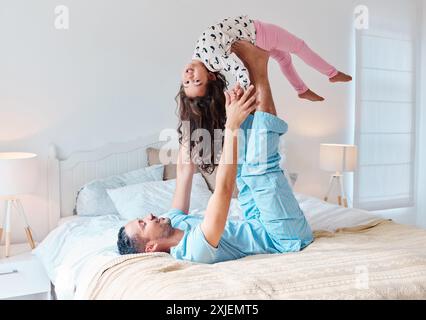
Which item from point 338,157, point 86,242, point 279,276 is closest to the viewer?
point 279,276

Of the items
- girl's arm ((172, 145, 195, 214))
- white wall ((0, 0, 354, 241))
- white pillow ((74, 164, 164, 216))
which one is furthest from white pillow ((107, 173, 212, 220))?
girl's arm ((172, 145, 195, 214))

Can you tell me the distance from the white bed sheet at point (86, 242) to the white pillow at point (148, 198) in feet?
0.25

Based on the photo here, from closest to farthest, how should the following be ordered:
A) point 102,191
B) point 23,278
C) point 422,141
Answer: point 23,278
point 102,191
point 422,141

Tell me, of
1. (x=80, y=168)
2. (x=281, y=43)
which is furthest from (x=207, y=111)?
(x=80, y=168)

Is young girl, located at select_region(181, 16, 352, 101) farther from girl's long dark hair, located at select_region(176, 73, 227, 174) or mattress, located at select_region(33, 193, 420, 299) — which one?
mattress, located at select_region(33, 193, 420, 299)

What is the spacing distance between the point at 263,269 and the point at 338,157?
2.09 m

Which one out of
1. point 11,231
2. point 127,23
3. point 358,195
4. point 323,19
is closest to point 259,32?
point 127,23

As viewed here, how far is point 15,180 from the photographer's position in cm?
232

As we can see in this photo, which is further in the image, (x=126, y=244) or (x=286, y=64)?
(x=286, y=64)

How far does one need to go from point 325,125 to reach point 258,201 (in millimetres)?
2152

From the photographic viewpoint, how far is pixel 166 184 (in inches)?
104

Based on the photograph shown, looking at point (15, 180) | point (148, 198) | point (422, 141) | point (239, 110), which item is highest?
point (239, 110)

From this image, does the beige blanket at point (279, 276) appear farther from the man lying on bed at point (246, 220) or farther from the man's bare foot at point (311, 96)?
the man's bare foot at point (311, 96)

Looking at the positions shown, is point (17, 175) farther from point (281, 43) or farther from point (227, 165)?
point (281, 43)
